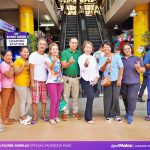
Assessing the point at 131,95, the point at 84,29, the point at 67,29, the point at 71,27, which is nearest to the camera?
the point at 131,95

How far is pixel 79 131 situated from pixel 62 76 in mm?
1183

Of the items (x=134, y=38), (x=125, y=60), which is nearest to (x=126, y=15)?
(x=134, y=38)

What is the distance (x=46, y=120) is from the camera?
5617 millimetres

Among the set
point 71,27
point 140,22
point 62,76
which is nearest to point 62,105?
point 62,76

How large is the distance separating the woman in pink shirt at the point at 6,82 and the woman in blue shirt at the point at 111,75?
1.69m

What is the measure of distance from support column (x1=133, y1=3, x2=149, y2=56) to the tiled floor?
840 centimetres

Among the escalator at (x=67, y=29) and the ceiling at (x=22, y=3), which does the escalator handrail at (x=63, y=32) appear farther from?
the ceiling at (x=22, y=3)

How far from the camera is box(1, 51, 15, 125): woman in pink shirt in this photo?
5.22 meters

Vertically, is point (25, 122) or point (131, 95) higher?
point (131, 95)

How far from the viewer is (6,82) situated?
5.32 metres

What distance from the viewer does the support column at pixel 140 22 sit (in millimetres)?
13492

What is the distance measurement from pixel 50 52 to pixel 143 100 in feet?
11.1

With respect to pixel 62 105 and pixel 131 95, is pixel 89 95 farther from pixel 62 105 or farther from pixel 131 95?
pixel 131 95

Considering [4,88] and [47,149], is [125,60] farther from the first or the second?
[47,149]
